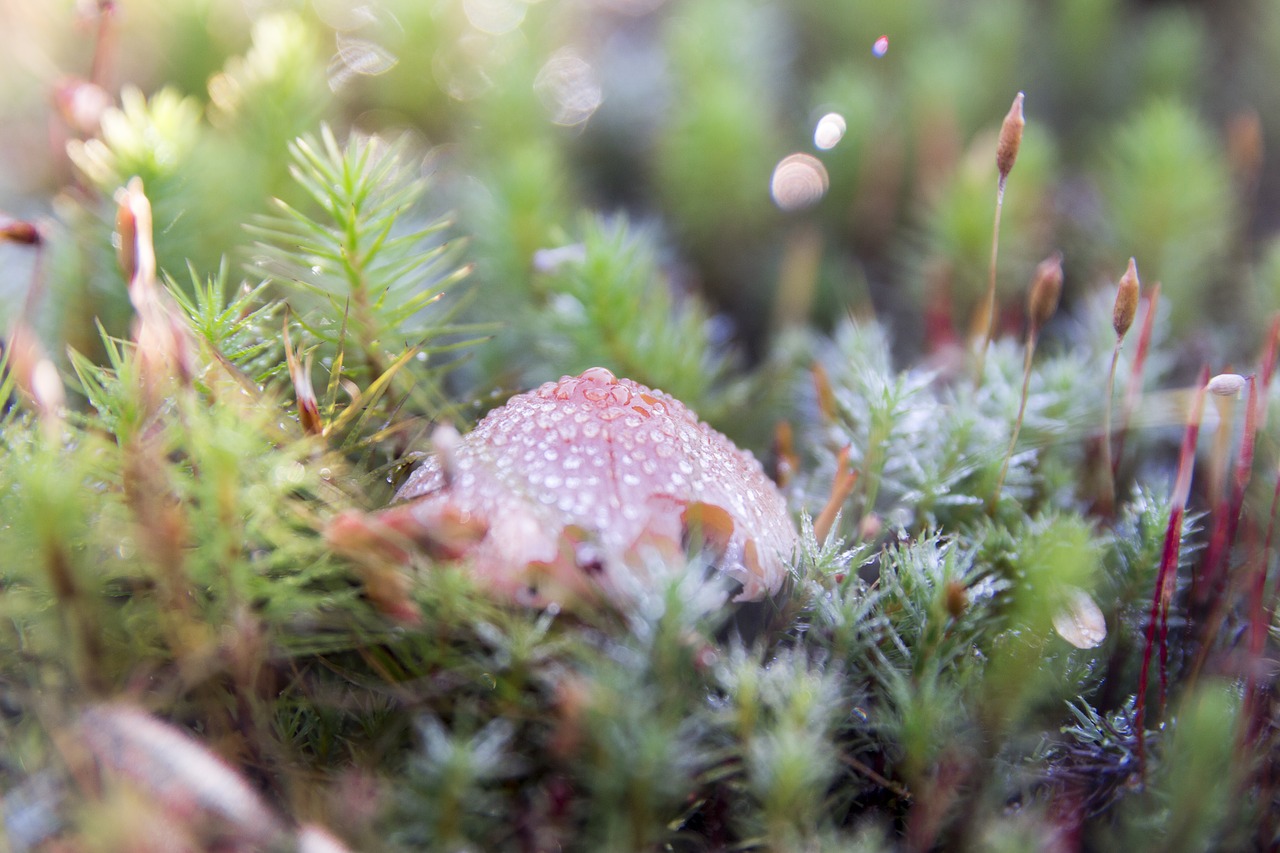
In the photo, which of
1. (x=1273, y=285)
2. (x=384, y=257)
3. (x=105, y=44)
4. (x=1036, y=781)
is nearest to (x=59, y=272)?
(x=105, y=44)

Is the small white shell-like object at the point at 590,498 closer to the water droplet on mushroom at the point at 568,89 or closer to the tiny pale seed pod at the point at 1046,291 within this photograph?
the tiny pale seed pod at the point at 1046,291

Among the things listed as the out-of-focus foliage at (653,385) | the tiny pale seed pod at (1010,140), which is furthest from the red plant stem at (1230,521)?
the tiny pale seed pod at (1010,140)

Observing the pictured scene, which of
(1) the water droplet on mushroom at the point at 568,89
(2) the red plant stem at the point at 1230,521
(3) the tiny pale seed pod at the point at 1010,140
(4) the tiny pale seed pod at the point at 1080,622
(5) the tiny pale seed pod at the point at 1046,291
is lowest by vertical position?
(4) the tiny pale seed pod at the point at 1080,622

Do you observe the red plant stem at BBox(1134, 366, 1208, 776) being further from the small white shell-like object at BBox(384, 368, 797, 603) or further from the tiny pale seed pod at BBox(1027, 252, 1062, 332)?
the small white shell-like object at BBox(384, 368, 797, 603)

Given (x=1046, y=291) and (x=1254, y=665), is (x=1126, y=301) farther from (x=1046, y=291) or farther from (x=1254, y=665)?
(x=1254, y=665)

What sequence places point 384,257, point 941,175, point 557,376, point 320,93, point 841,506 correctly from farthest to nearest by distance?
point 941,175, point 320,93, point 557,376, point 384,257, point 841,506

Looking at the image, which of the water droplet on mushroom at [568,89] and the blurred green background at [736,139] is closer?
the blurred green background at [736,139]

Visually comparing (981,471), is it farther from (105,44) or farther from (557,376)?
(105,44)
